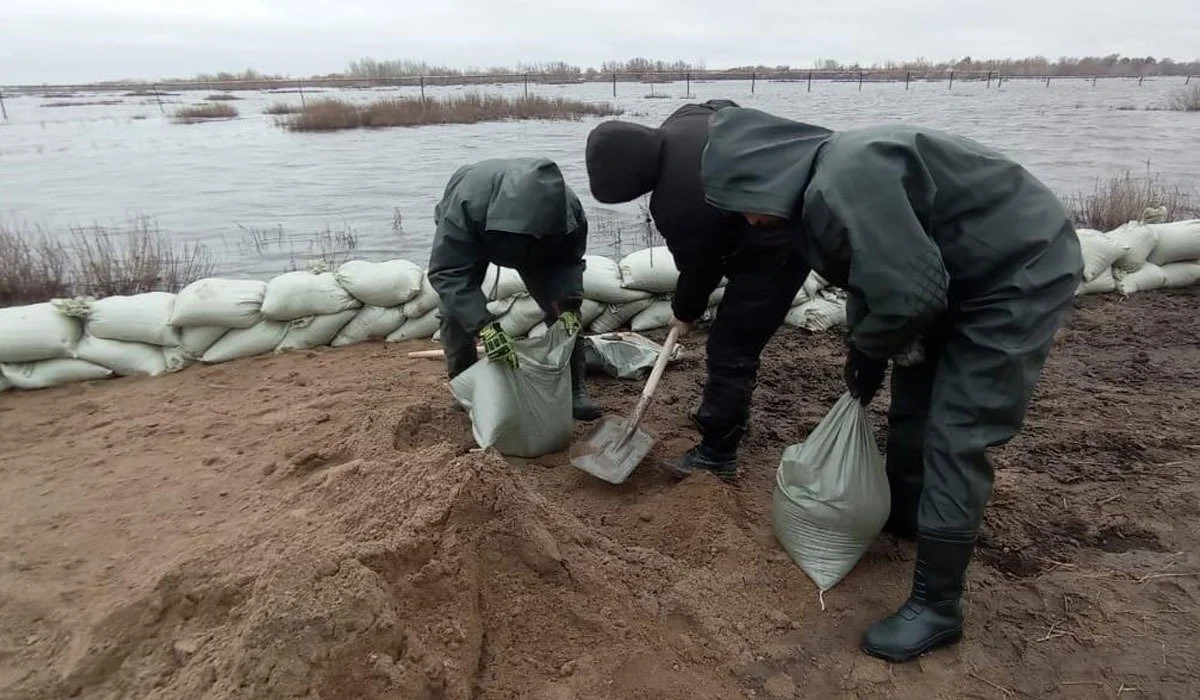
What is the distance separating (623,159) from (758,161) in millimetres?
693

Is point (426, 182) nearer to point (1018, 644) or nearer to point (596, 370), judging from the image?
point (596, 370)

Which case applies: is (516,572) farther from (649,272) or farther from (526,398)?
(649,272)

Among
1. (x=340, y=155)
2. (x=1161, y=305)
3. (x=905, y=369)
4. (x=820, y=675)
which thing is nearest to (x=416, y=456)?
(x=820, y=675)

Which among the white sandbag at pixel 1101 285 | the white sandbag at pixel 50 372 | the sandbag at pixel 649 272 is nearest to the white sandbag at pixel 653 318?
the sandbag at pixel 649 272

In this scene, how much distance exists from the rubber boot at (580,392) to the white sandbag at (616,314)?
799 mm

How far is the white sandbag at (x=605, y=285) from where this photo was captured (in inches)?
163

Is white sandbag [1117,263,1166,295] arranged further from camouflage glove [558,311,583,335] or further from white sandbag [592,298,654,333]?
camouflage glove [558,311,583,335]

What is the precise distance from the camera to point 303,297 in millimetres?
3914

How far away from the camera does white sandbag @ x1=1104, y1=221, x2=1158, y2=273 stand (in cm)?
468

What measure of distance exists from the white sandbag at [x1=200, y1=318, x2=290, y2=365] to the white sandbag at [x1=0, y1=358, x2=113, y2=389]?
1.62 feet

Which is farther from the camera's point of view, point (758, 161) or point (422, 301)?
point (422, 301)

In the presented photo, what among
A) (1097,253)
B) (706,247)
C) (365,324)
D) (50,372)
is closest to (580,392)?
(706,247)

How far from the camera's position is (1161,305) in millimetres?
4547

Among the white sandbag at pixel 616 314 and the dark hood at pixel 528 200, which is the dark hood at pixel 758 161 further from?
the white sandbag at pixel 616 314
